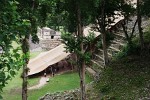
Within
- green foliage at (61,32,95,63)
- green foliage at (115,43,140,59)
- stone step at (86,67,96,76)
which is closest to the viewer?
green foliage at (61,32,95,63)

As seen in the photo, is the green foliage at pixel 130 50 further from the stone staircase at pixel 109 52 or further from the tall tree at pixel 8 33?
the tall tree at pixel 8 33

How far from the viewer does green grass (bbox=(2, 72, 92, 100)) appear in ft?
71.6

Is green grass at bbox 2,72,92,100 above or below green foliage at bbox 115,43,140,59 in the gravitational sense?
below

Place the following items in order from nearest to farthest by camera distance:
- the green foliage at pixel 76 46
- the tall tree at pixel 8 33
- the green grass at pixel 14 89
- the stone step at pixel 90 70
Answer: the tall tree at pixel 8 33, the green foliage at pixel 76 46, the green grass at pixel 14 89, the stone step at pixel 90 70

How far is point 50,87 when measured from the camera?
76.3ft

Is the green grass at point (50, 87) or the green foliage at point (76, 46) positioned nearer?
the green foliage at point (76, 46)

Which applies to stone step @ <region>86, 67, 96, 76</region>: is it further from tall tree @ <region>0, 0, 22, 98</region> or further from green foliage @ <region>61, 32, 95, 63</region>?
tall tree @ <region>0, 0, 22, 98</region>

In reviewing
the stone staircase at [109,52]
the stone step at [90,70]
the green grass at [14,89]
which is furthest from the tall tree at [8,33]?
the stone step at [90,70]

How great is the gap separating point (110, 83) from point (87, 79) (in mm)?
6996

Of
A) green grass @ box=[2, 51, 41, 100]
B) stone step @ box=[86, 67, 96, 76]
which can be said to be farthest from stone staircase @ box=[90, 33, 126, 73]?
green grass @ box=[2, 51, 41, 100]

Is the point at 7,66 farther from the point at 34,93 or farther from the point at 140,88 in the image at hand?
the point at 34,93

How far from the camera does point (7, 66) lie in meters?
4.74

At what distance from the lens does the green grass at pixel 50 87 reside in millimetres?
21812

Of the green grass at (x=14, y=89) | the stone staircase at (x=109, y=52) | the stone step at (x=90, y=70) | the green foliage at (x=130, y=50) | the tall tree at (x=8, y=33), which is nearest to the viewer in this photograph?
the tall tree at (x=8, y=33)
